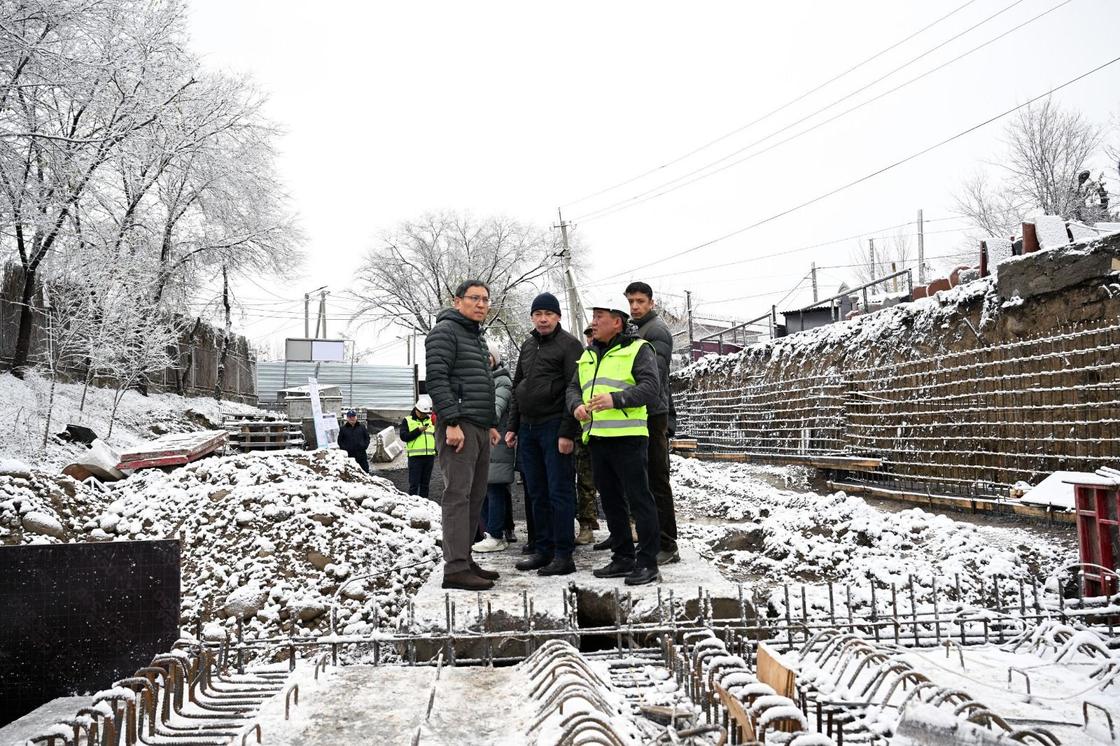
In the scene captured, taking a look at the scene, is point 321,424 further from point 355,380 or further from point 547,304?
point 355,380

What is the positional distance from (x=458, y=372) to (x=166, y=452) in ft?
29.6

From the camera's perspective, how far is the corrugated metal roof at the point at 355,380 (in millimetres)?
32125


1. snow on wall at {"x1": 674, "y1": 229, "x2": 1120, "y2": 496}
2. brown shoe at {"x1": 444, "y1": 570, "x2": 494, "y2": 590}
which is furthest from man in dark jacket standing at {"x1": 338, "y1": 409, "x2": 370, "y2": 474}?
brown shoe at {"x1": 444, "y1": 570, "x2": 494, "y2": 590}

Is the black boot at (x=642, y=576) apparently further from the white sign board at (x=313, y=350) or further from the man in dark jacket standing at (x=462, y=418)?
the white sign board at (x=313, y=350)

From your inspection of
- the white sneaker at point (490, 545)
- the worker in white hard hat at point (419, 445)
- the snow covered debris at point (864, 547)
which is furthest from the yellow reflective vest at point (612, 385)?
the worker in white hard hat at point (419, 445)

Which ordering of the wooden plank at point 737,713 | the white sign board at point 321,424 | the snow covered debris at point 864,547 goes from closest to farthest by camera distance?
the wooden plank at point 737,713, the snow covered debris at point 864,547, the white sign board at point 321,424

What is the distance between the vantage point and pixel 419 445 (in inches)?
386

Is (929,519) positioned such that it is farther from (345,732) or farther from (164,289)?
(164,289)

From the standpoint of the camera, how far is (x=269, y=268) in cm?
2697

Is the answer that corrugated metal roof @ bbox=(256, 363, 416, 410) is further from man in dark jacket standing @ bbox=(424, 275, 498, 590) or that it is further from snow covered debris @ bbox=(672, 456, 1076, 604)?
man in dark jacket standing @ bbox=(424, 275, 498, 590)

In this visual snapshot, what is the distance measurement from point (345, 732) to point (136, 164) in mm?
17126

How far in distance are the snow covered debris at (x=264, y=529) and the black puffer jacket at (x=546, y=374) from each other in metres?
1.56

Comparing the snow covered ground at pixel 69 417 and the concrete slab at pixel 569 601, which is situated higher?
the snow covered ground at pixel 69 417

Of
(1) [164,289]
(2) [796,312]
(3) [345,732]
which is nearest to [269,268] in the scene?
(1) [164,289]
